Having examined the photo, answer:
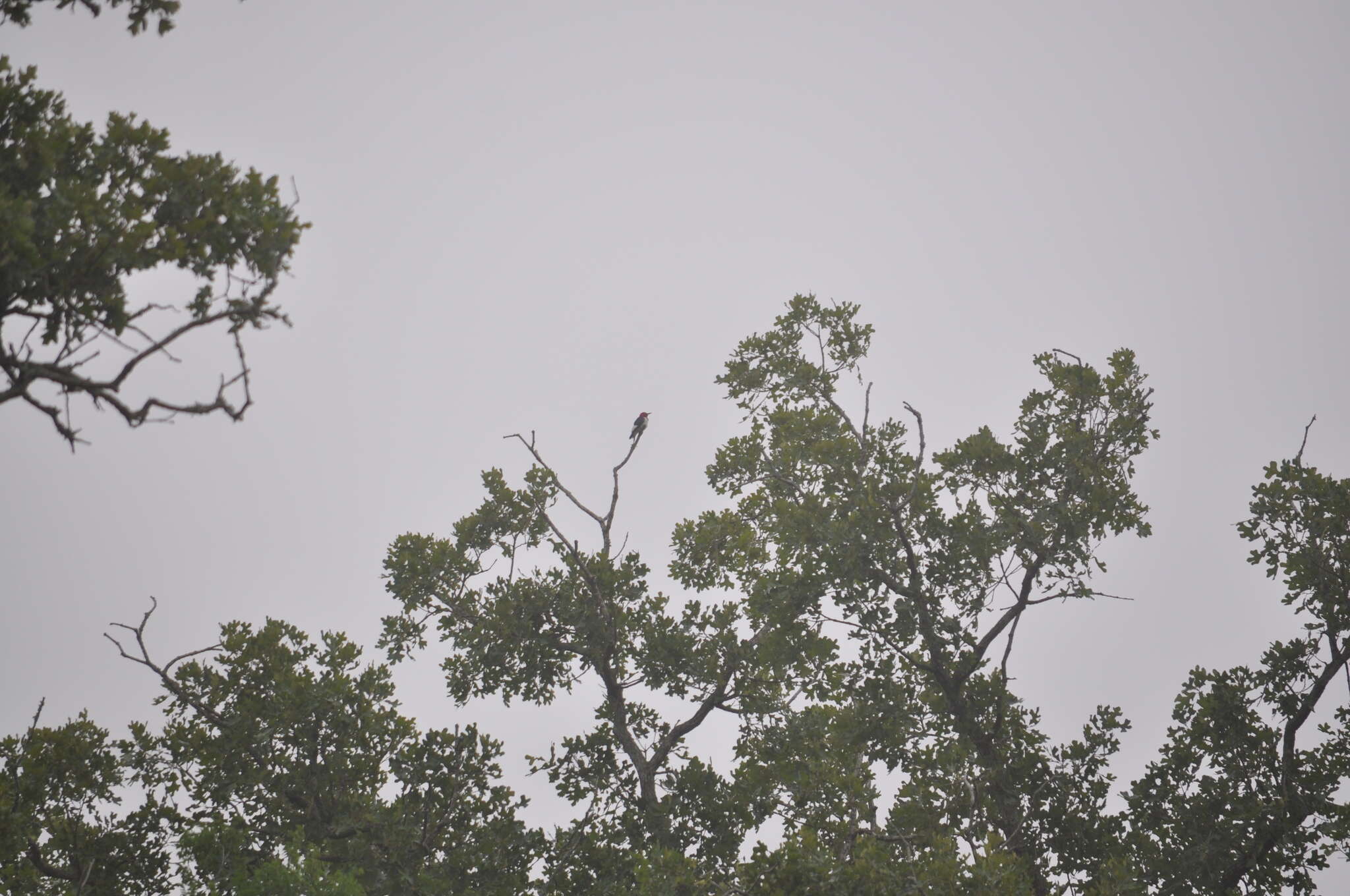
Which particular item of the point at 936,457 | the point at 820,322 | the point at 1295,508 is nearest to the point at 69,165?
the point at 936,457

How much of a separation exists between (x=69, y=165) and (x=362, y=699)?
32.2 ft

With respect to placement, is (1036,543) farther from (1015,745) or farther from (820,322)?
(820,322)

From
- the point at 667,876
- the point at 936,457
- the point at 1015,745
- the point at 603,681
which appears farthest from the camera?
the point at 603,681

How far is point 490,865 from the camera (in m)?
13.7

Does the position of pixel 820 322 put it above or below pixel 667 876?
above

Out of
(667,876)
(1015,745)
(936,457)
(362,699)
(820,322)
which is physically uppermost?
(820,322)

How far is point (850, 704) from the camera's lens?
14414 millimetres

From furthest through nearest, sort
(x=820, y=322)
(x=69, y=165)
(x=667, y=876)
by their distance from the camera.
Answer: (x=820, y=322)
(x=667, y=876)
(x=69, y=165)

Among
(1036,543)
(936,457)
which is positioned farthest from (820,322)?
(1036,543)

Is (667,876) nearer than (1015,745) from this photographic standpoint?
Yes

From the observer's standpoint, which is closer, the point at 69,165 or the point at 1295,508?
the point at 69,165

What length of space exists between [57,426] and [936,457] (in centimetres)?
1171

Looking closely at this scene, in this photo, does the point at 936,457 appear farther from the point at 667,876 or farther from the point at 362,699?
the point at 362,699

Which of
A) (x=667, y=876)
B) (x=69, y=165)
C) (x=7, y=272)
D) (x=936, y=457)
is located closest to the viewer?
(x=7, y=272)
